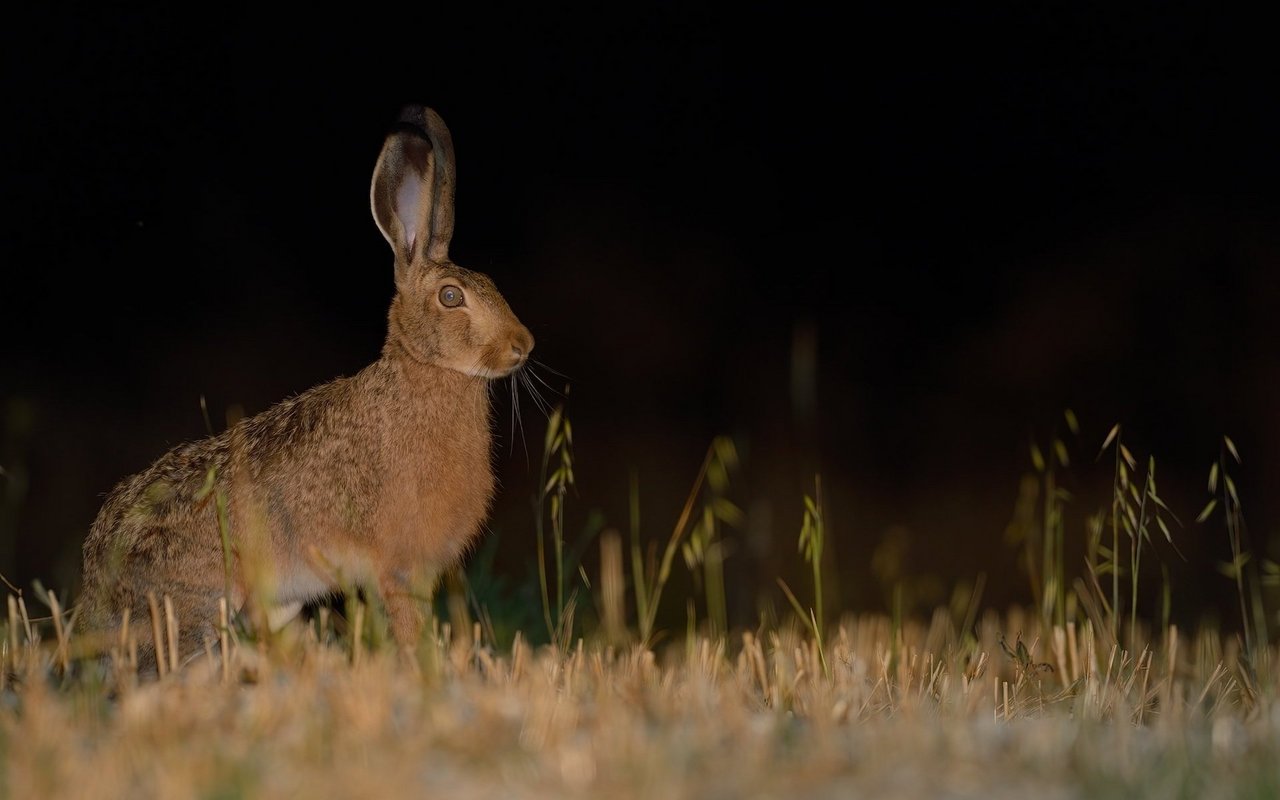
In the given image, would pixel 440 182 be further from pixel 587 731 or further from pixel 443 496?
pixel 587 731

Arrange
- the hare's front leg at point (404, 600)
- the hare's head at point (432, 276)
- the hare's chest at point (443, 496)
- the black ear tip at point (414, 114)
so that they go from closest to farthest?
the hare's front leg at point (404, 600)
the hare's chest at point (443, 496)
the hare's head at point (432, 276)
the black ear tip at point (414, 114)

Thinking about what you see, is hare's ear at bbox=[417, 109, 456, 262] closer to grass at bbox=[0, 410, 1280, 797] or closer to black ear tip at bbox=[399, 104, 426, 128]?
black ear tip at bbox=[399, 104, 426, 128]

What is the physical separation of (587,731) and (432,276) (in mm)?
2369

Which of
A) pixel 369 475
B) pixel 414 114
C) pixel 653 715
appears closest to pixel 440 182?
pixel 414 114

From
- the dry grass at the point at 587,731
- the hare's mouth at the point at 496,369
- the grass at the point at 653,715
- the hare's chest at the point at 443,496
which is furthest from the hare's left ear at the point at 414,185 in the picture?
the dry grass at the point at 587,731

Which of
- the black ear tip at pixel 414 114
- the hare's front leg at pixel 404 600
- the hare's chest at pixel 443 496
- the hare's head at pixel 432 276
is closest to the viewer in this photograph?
the hare's front leg at pixel 404 600

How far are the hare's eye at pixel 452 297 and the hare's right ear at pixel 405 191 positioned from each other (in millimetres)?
230

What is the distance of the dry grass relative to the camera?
2.62m

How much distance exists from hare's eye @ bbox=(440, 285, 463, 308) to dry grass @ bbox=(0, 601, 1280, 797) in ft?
4.33

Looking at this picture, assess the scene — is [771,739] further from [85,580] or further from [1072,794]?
[85,580]

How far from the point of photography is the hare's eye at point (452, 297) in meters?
5.01

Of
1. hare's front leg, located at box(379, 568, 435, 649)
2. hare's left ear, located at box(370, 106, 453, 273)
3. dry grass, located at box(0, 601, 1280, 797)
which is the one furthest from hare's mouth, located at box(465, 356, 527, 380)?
dry grass, located at box(0, 601, 1280, 797)

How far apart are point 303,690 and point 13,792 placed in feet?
2.58

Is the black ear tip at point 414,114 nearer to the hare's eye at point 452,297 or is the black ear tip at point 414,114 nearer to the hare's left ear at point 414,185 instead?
the hare's left ear at point 414,185
